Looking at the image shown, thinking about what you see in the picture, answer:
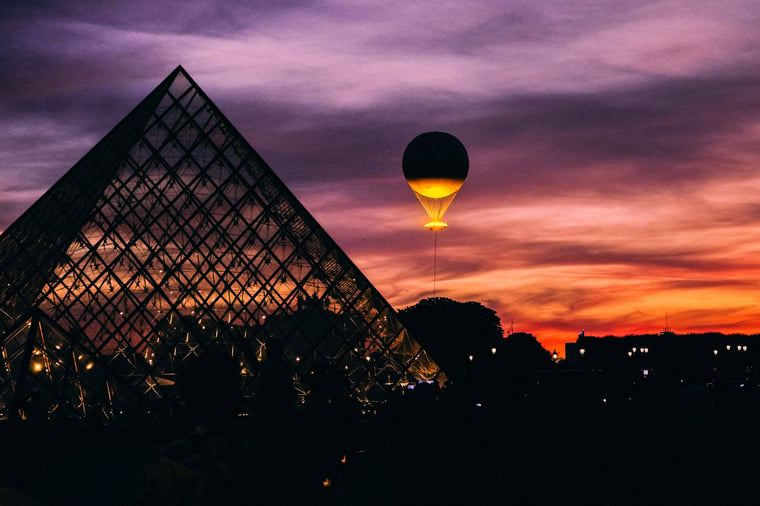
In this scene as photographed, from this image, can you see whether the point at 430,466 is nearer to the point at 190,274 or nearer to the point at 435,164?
the point at 435,164

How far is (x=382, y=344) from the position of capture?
25.6m

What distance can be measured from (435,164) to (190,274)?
8506 millimetres

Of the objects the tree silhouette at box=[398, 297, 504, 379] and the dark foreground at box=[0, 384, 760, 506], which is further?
the tree silhouette at box=[398, 297, 504, 379]

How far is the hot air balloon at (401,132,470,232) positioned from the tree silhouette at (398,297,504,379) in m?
61.6

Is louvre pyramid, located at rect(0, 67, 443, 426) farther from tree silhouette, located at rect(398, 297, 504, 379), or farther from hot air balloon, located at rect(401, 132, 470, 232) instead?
tree silhouette, located at rect(398, 297, 504, 379)

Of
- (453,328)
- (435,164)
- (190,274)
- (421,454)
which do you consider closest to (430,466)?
(421,454)

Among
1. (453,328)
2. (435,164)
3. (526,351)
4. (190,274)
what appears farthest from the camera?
(526,351)

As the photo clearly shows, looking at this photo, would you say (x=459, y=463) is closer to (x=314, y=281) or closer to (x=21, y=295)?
(x=314, y=281)

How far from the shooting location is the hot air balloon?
2108cm

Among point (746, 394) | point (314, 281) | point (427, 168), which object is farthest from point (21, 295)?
point (746, 394)

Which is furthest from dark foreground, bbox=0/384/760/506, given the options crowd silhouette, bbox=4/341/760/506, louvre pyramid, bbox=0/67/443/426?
→ louvre pyramid, bbox=0/67/443/426

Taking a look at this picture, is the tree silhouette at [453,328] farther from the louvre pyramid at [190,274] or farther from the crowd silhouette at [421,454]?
the crowd silhouette at [421,454]

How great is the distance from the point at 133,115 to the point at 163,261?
15.4 feet

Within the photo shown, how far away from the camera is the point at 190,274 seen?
26.7 meters
